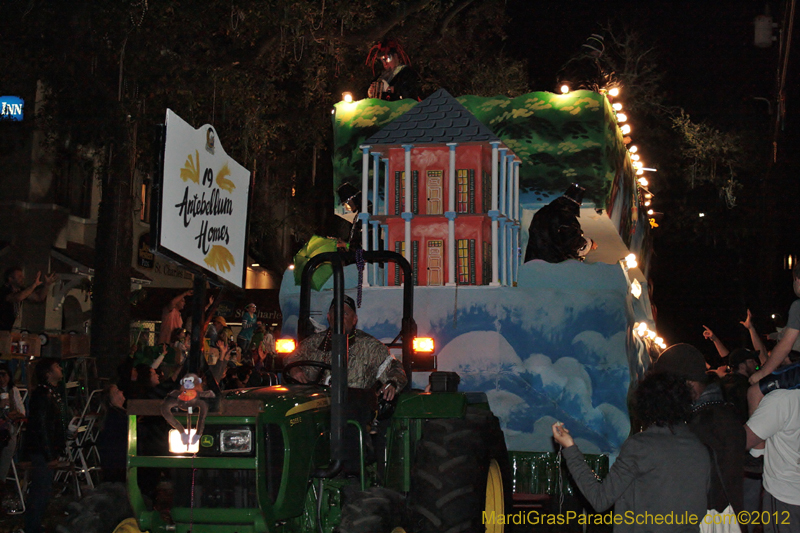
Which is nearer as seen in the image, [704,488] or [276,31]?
[704,488]

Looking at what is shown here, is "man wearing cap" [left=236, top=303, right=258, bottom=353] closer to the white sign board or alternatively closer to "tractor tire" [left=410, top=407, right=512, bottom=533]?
"tractor tire" [left=410, top=407, right=512, bottom=533]

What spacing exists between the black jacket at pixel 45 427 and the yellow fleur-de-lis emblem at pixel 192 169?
4168mm

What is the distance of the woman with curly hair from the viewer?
4.09 metres

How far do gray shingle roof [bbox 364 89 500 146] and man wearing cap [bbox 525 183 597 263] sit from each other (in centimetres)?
135

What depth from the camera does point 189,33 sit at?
14.3 meters

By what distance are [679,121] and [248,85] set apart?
1104cm

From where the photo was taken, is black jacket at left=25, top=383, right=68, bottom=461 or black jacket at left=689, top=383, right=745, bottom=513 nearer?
black jacket at left=689, top=383, right=745, bottom=513

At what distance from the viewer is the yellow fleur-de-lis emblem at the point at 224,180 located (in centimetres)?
534

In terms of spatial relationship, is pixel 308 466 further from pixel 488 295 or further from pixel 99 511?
pixel 488 295

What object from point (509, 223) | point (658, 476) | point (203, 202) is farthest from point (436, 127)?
point (658, 476)

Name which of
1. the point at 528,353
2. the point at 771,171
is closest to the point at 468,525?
the point at 528,353

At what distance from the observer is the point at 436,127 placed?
1033cm

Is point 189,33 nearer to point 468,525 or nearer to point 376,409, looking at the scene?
point 376,409

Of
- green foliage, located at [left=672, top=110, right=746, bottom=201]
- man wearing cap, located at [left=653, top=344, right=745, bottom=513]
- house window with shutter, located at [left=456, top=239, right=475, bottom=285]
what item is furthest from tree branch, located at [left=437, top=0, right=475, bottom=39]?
man wearing cap, located at [left=653, top=344, right=745, bottom=513]
